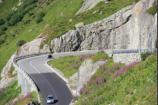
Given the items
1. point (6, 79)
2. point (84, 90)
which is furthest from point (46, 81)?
point (6, 79)

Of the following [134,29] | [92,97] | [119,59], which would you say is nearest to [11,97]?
[134,29]

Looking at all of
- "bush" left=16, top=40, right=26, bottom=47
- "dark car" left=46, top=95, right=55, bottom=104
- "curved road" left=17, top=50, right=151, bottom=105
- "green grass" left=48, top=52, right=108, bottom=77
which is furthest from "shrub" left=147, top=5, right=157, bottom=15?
"bush" left=16, top=40, right=26, bottom=47

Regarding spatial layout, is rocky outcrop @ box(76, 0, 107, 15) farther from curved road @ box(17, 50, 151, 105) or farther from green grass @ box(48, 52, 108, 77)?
green grass @ box(48, 52, 108, 77)

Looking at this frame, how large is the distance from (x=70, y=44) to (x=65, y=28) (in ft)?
Answer: 34.9

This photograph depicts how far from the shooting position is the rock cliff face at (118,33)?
87.6 meters

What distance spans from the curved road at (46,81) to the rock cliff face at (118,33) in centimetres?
1011

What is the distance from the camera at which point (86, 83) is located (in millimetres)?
71062

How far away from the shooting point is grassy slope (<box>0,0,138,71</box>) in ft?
434

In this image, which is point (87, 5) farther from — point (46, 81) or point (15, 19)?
point (46, 81)

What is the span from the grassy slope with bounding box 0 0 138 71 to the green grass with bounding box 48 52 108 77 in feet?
79.7

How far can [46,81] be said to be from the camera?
86.6m

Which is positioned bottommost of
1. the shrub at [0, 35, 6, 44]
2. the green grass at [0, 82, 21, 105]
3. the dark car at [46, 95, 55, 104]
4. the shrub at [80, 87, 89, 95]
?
the green grass at [0, 82, 21, 105]

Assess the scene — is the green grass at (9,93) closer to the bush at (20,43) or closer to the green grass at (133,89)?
the bush at (20,43)

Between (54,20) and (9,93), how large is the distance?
2428 inches
